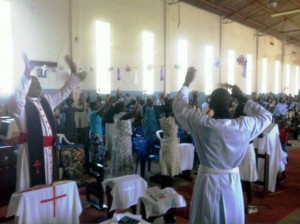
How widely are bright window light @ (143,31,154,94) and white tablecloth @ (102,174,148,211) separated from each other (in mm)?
8180

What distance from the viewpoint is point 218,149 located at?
6.89 feet

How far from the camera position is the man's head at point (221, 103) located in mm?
2154

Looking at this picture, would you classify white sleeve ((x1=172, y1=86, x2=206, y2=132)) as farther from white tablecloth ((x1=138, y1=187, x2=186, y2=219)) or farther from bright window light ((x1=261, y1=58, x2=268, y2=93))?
bright window light ((x1=261, y1=58, x2=268, y2=93))

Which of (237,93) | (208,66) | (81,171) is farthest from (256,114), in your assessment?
(208,66)

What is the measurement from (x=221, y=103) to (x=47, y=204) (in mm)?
1722

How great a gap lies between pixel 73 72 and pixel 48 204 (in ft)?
4.40

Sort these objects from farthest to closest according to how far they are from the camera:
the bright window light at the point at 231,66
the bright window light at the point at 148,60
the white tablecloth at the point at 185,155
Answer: the bright window light at the point at 231,66, the bright window light at the point at 148,60, the white tablecloth at the point at 185,155

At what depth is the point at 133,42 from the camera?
10.9 meters

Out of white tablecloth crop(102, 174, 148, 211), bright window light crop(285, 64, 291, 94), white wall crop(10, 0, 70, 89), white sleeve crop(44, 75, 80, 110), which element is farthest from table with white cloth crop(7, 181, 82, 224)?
bright window light crop(285, 64, 291, 94)

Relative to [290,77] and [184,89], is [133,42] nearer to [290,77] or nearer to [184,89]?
[184,89]

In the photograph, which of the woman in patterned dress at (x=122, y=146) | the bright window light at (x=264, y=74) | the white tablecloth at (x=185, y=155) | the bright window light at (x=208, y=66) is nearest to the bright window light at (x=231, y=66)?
the bright window light at (x=208, y=66)

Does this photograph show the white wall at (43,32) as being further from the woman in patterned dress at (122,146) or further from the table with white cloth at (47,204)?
the table with white cloth at (47,204)

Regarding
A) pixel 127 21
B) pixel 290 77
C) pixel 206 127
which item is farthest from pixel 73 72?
pixel 290 77

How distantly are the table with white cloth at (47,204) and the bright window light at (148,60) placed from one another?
8994 mm
